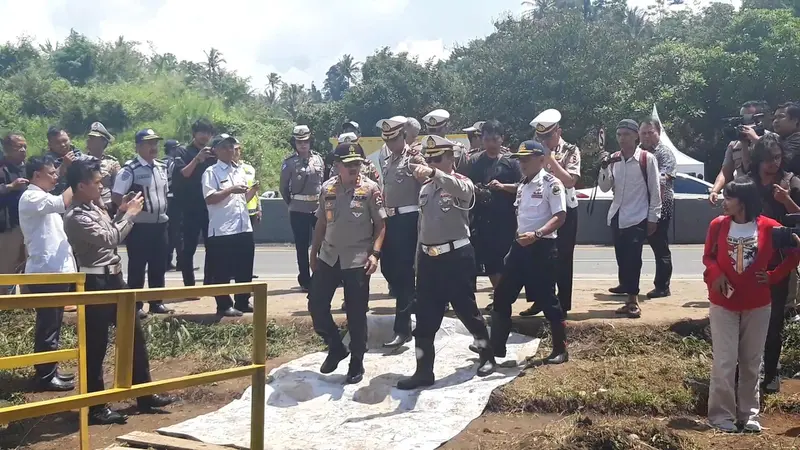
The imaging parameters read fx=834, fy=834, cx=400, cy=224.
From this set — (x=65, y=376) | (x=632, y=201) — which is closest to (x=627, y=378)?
(x=632, y=201)

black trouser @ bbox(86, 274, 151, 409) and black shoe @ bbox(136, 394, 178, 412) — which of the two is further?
black shoe @ bbox(136, 394, 178, 412)

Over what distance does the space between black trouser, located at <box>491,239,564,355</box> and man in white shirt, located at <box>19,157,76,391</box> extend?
3.55 metres

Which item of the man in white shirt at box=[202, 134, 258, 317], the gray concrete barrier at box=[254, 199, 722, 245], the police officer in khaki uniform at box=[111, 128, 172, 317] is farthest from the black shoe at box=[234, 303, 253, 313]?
the gray concrete barrier at box=[254, 199, 722, 245]

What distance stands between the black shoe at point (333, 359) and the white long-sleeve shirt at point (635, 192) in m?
3.21

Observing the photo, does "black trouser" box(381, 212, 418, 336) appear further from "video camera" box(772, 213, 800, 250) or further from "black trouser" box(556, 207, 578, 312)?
"video camera" box(772, 213, 800, 250)

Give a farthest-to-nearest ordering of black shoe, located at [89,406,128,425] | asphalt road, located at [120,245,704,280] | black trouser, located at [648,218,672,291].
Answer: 1. asphalt road, located at [120,245,704,280]
2. black trouser, located at [648,218,672,291]
3. black shoe, located at [89,406,128,425]

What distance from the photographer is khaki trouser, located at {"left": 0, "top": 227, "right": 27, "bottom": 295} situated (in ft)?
29.3

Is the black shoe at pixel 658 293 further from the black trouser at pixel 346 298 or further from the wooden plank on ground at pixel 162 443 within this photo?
the wooden plank on ground at pixel 162 443

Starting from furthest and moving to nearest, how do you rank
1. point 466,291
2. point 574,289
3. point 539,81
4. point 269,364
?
point 539,81 → point 574,289 → point 269,364 → point 466,291

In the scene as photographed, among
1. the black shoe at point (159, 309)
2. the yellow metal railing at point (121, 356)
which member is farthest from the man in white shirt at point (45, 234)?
the black shoe at point (159, 309)

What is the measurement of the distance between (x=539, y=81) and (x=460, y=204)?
2499 centimetres

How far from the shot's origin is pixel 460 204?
22.4ft

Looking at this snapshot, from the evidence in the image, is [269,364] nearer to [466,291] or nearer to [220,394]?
[220,394]

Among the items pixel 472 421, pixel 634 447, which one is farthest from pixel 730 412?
pixel 472 421
